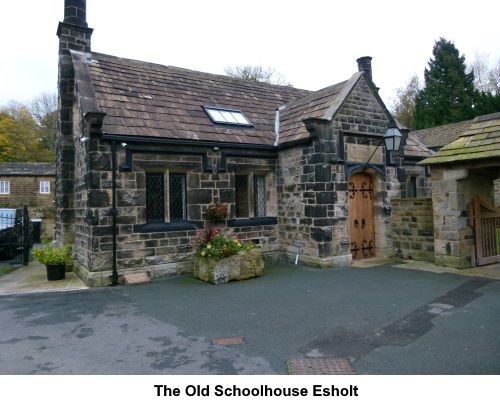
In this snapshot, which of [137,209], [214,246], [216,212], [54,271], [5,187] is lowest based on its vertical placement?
[54,271]

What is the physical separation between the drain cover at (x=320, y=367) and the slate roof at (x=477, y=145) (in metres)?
6.96

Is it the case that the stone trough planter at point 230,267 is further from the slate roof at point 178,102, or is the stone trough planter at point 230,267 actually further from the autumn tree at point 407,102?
the autumn tree at point 407,102

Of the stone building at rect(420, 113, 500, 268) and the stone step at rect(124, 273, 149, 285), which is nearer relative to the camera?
the stone step at rect(124, 273, 149, 285)

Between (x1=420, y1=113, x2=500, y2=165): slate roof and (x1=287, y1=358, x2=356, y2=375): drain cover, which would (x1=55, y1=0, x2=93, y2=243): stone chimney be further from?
(x1=420, y1=113, x2=500, y2=165): slate roof

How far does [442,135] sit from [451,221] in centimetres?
1740

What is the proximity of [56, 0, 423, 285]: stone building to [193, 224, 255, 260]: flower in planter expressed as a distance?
90 centimetres

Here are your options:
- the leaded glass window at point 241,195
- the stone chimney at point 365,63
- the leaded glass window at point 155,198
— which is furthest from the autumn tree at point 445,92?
the leaded glass window at point 155,198

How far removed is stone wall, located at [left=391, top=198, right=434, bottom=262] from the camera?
10.8 metres

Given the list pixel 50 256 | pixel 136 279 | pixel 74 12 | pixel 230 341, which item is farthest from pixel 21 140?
pixel 230 341

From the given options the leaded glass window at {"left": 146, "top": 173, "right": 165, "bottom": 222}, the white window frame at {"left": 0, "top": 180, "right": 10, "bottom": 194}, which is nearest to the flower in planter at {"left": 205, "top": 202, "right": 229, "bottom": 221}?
the leaded glass window at {"left": 146, "top": 173, "right": 165, "bottom": 222}

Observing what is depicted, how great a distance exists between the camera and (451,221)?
31.9ft

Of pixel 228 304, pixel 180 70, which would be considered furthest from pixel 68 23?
pixel 228 304

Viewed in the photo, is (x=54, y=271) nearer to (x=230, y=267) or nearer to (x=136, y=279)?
(x=136, y=279)

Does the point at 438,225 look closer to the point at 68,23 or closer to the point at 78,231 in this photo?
the point at 78,231
